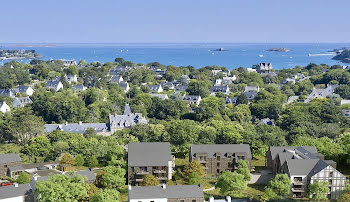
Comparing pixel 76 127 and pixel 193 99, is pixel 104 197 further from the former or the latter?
pixel 193 99

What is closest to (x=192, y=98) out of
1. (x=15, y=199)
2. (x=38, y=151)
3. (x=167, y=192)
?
(x=38, y=151)

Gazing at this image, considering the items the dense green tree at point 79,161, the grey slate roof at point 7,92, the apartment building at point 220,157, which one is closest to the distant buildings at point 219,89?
the grey slate roof at point 7,92

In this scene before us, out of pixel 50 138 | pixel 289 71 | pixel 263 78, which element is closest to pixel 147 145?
pixel 50 138

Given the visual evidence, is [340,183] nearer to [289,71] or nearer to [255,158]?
[255,158]

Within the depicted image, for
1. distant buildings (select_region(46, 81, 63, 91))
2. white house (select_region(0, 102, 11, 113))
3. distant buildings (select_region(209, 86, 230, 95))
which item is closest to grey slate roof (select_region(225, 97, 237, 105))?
distant buildings (select_region(209, 86, 230, 95))

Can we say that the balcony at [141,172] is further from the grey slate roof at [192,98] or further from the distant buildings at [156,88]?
the distant buildings at [156,88]

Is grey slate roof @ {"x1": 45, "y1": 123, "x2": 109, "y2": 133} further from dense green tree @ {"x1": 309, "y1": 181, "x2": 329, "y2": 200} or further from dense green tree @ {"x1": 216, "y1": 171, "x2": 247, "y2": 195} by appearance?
dense green tree @ {"x1": 309, "y1": 181, "x2": 329, "y2": 200}
